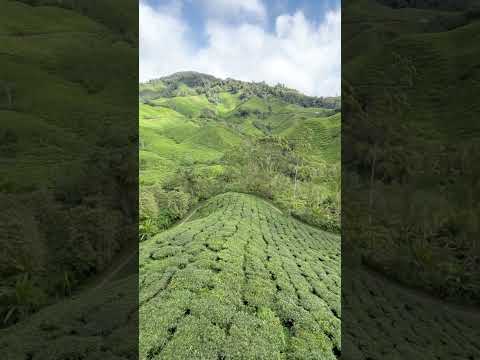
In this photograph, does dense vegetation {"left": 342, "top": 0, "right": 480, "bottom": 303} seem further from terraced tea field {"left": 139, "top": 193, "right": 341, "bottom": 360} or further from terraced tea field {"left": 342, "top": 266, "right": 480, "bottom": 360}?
terraced tea field {"left": 139, "top": 193, "right": 341, "bottom": 360}

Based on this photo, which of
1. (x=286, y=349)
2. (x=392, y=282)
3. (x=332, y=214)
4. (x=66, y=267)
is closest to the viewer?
(x=286, y=349)

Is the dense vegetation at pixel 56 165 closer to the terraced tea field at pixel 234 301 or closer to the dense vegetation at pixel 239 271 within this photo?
the dense vegetation at pixel 239 271

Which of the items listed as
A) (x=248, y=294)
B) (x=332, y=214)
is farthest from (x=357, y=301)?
(x=332, y=214)

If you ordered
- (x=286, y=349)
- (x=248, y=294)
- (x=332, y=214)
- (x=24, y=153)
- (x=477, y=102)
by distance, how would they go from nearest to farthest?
(x=286, y=349) → (x=248, y=294) → (x=24, y=153) → (x=332, y=214) → (x=477, y=102)

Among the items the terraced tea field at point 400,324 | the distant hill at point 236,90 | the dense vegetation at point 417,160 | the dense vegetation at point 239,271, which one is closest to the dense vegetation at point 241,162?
the dense vegetation at point 239,271

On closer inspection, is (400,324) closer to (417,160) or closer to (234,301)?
(234,301)

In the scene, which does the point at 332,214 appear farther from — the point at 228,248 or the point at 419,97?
the point at 419,97

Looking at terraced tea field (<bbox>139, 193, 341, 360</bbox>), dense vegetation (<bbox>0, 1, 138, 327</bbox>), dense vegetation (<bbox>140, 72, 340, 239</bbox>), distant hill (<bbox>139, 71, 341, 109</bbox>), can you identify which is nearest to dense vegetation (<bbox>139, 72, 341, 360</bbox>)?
terraced tea field (<bbox>139, 193, 341, 360</bbox>)
